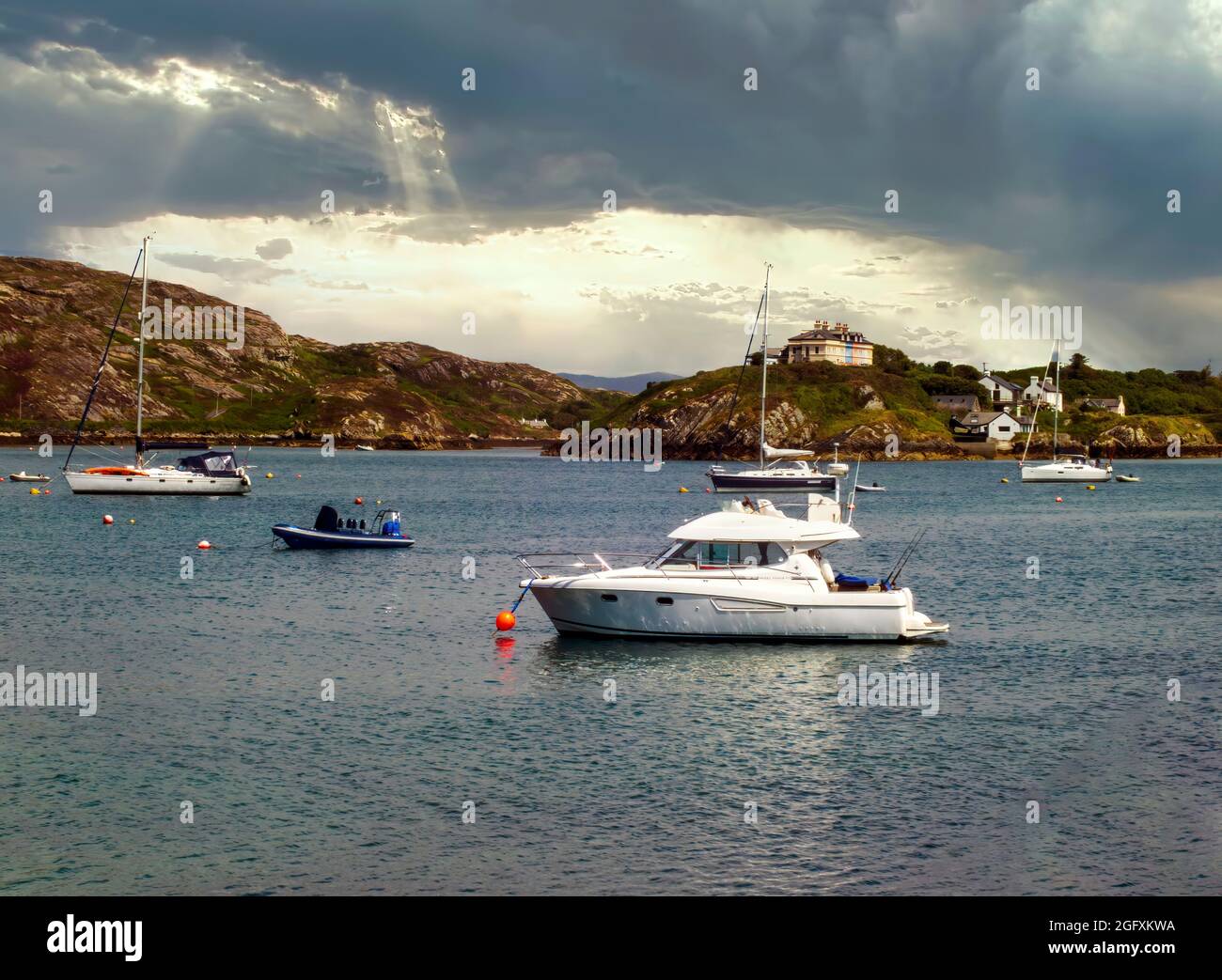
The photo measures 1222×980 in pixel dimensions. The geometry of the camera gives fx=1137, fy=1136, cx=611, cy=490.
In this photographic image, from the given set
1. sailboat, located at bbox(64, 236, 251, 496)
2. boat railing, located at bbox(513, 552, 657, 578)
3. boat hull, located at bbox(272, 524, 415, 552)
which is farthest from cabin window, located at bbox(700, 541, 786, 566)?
sailboat, located at bbox(64, 236, 251, 496)

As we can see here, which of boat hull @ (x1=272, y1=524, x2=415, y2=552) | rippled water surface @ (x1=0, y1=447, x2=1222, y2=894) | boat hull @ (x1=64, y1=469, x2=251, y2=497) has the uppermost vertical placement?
boat hull @ (x1=64, y1=469, x2=251, y2=497)

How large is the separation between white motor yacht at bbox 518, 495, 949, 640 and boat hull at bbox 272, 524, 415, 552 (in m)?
31.6

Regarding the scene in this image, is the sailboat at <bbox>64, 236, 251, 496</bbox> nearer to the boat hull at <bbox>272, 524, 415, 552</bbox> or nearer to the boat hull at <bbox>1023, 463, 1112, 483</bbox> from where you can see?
the boat hull at <bbox>272, 524, 415, 552</bbox>

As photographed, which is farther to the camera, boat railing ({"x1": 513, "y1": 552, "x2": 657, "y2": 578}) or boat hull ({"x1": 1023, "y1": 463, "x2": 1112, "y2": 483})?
boat hull ({"x1": 1023, "y1": 463, "x2": 1112, "y2": 483})

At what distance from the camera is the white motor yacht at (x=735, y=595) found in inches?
1469

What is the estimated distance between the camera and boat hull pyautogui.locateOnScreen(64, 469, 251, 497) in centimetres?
10575

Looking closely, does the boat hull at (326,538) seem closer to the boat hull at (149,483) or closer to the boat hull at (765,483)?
the boat hull at (149,483)

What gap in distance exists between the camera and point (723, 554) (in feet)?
126

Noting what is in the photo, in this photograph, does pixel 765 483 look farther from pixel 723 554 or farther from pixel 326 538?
pixel 723 554

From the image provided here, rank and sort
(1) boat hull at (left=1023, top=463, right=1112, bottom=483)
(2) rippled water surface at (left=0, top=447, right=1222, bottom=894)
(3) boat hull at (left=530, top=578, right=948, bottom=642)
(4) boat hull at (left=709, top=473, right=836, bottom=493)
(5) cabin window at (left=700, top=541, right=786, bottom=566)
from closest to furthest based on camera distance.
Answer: (2) rippled water surface at (left=0, top=447, right=1222, bottom=894)
(3) boat hull at (left=530, top=578, right=948, bottom=642)
(5) cabin window at (left=700, top=541, right=786, bottom=566)
(4) boat hull at (left=709, top=473, right=836, bottom=493)
(1) boat hull at (left=1023, top=463, right=1112, bottom=483)

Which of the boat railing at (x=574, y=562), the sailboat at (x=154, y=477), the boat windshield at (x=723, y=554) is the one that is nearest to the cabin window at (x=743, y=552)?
the boat windshield at (x=723, y=554)

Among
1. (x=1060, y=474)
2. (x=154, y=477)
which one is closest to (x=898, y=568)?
(x=154, y=477)
